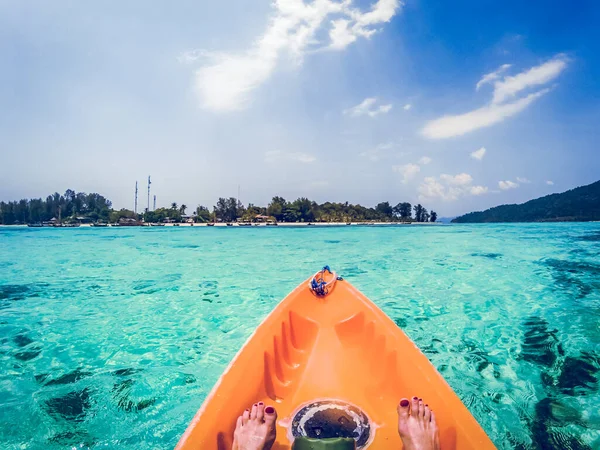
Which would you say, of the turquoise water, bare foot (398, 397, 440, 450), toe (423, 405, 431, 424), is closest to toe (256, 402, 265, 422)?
bare foot (398, 397, 440, 450)

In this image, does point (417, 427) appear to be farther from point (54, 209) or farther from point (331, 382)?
point (54, 209)

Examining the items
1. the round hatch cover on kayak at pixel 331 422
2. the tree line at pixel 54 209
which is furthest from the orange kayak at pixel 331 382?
the tree line at pixel 54 209

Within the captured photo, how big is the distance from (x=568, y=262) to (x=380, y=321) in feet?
40.9

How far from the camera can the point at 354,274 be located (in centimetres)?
1034

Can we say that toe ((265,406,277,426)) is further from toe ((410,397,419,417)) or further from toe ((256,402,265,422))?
toe ((410,397,419,417))

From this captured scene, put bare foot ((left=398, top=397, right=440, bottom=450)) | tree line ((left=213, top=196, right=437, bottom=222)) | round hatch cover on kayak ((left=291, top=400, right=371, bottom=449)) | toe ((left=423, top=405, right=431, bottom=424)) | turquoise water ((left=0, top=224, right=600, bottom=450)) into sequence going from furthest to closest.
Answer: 1. tree line ((left=213, top=196, right=437, bottom=222))
2. turquoise water ((left=0, top=224, right=600, bottom=450))
3. round hatch cover on kayak ((left=291, top=400, right=371, bottom=449))
4. toe ((left=423, top=405, right=431, bottom=424))
5. bare foot ((left=398, top=397, right=440, bottom=450))

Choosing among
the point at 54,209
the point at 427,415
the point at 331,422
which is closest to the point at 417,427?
the point at 427,415

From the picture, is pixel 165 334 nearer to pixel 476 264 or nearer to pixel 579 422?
pixel 579 422

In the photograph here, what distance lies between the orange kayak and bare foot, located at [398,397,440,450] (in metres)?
0.12

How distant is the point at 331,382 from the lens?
2.70m

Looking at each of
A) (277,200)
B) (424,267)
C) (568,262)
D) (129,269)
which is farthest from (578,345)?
(277,200)

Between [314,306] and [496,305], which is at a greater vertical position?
[314,306]

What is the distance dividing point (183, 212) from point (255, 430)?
9040 centimetres

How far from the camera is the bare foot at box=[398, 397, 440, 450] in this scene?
1.74 meters
